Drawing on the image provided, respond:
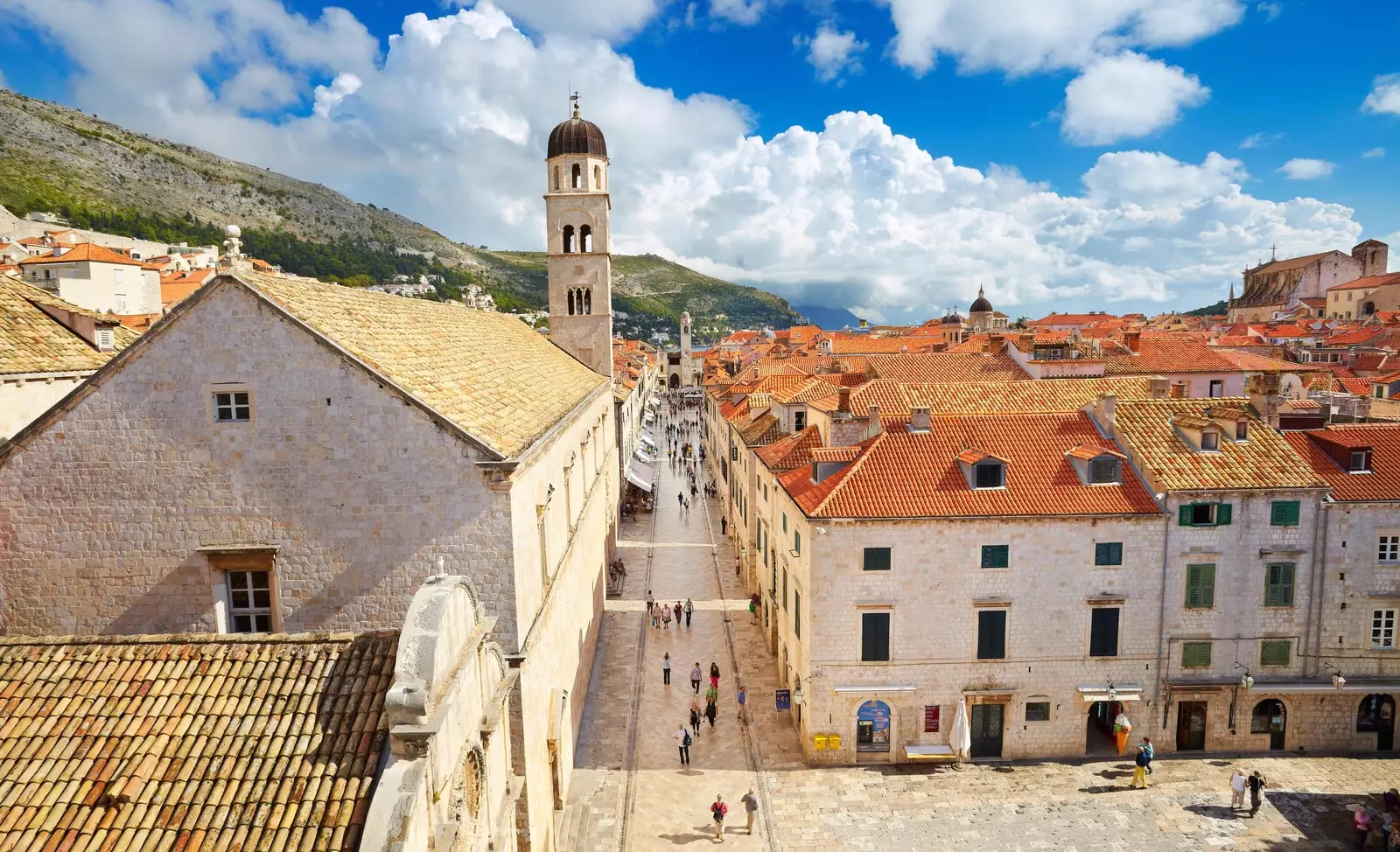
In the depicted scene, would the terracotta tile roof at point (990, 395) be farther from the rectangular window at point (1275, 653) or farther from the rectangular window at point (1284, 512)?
the rectangular window at point (1275, 653)

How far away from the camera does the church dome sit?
4075cm

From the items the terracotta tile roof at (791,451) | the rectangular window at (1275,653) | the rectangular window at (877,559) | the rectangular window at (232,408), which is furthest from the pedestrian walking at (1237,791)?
the rectangular window at (232,408)

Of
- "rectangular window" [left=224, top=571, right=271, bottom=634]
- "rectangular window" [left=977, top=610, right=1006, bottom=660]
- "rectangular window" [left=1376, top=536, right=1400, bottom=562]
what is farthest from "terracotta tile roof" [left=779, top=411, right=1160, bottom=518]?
"rectangular window" [left=224, top=571, right=271, bottom=634]

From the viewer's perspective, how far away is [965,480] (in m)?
24.3

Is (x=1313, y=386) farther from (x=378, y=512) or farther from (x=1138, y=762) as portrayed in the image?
(x=378, y=512)

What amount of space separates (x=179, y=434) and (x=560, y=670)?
35.7 ft

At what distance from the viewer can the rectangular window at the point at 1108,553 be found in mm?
23719

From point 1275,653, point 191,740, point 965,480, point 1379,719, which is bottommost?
point 1379,719

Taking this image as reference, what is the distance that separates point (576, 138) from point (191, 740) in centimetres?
3640

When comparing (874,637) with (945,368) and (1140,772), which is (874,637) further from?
(945,368)

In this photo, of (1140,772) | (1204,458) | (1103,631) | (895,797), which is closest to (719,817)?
(895,797)

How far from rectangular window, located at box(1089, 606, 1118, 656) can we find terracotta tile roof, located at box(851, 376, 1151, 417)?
1128 cm

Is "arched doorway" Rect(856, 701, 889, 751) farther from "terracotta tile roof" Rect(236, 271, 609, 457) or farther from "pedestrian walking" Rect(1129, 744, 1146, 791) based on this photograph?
"terracotta tile roof" Rect(236, 271, 609, 457)

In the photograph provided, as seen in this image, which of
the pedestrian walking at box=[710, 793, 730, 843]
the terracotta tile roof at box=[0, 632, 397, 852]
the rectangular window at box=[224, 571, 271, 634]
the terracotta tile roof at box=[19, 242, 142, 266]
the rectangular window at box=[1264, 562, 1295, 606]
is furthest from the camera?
the terracotta tile roof at box=[19, 242, 142, 266]
